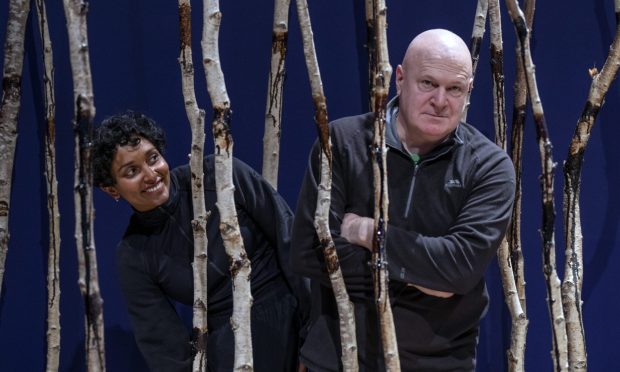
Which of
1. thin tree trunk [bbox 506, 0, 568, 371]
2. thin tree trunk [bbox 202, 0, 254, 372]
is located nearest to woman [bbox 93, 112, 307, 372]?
thin tree trunk [bbox 202, 0, 254, 372]

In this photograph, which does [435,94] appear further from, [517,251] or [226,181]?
[517,251]

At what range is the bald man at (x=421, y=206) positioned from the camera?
4.45ft

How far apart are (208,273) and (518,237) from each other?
69 cm

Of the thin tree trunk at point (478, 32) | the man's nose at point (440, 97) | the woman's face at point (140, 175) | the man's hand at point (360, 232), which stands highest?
the thin tree trunk at point (478, 32)

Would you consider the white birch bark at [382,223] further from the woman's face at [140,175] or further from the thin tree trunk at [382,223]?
the woman's face at [140,175]

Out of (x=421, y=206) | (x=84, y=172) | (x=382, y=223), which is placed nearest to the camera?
(x=84, y=172)

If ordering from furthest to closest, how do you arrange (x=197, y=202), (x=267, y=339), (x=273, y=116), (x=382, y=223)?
(x=273, y=116) → (x=267, y=339) → (x=197, y=202) → (x=382, y=223)

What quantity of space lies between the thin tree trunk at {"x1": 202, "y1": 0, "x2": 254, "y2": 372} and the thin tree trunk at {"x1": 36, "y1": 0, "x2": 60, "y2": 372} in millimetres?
606

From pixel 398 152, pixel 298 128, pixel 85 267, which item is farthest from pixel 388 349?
pixel 298 128

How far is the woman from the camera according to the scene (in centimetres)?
169

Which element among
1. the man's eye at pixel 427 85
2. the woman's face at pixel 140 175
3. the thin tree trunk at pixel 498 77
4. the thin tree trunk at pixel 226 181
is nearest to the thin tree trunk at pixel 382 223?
the man's eye at pixel 427 85

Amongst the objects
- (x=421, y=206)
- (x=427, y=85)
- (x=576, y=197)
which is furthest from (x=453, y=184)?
(x=576, y=197)

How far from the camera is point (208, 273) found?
1.70m

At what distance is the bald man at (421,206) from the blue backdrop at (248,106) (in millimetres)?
627
